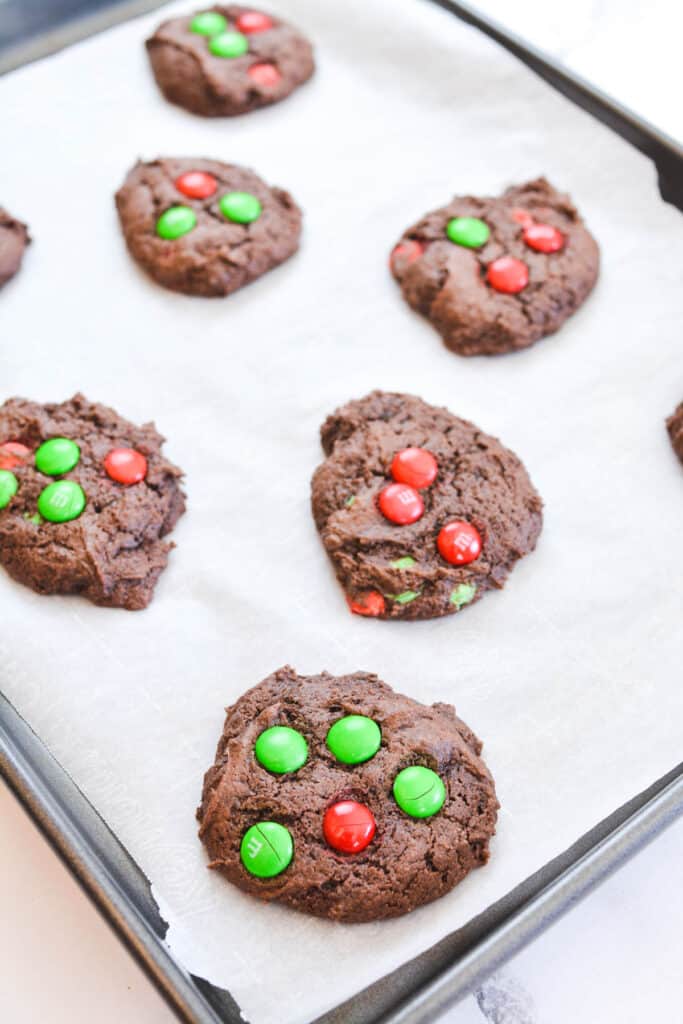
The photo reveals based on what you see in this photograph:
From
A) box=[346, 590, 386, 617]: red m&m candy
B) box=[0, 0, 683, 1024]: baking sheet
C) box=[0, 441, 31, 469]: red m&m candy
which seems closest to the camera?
box=[0, 0, 683, 1024]: baking sheet

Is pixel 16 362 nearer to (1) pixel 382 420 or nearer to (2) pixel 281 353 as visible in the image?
(2) pixel 281 353

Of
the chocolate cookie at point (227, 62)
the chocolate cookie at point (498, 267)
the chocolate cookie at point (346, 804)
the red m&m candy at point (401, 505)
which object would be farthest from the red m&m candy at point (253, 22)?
the chocolate cookie at point (346, 804)

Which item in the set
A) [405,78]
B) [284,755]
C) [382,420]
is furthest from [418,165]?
[284,755]

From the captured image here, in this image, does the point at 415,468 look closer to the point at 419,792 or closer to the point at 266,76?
the point at 419,792

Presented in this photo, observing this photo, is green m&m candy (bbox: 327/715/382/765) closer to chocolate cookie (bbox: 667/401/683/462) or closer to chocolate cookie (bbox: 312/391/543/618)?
chocolate cookie (bbox: 312/391/543/618)

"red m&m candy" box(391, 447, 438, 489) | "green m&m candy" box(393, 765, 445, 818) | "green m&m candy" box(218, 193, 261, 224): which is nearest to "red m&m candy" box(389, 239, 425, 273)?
"green m&m candy" box(218, 193, 261, 224)

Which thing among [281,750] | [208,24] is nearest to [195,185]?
[208,24]
